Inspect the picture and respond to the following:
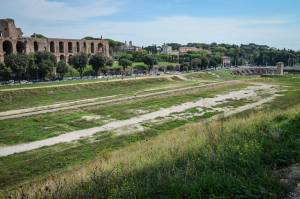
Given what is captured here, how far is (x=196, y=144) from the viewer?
1180 centimetres

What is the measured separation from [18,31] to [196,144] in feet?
262

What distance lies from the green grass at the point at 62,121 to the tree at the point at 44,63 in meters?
Result: 23.6

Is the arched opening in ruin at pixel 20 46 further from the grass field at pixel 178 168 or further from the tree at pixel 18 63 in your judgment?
the grass field at pixel 178 168

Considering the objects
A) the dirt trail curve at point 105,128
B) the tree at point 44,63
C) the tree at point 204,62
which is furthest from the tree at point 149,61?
the dirt trail curve at point 105,128

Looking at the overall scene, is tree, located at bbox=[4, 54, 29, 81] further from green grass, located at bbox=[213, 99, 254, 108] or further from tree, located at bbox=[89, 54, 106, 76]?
green grass, located at bbox=[213, 99, 254, 108]

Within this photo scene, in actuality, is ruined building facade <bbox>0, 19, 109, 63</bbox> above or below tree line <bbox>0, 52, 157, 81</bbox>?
above

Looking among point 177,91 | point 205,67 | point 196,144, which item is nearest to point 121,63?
point 177,91

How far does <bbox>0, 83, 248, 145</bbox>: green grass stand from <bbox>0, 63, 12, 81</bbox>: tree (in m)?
25.4

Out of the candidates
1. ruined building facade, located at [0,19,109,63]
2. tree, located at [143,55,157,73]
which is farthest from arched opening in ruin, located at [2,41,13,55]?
tree, located at [143,55,157,73]

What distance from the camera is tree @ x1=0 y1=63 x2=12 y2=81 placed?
189 feet

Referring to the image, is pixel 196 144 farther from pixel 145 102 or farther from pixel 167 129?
pixel 145 102

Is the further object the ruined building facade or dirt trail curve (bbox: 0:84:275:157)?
the ruined building facade

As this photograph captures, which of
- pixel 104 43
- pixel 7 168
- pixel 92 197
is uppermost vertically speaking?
pixel 104 43

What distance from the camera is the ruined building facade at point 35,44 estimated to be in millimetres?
76875
